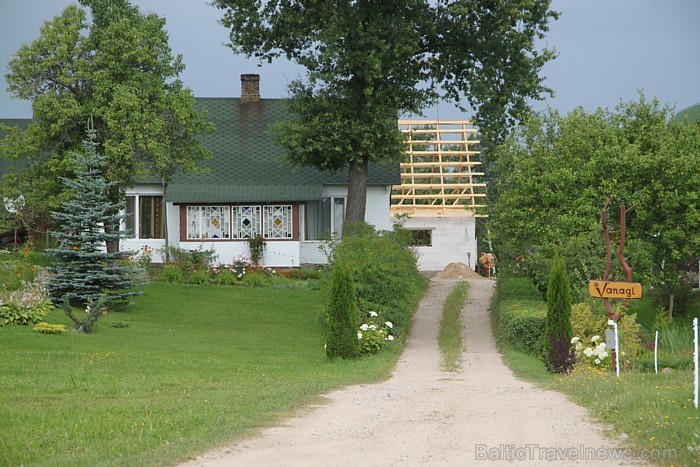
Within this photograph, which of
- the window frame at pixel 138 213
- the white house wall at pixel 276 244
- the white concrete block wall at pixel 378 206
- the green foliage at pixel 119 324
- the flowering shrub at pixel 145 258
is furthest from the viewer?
the white concrete block wall at pixel 378 206

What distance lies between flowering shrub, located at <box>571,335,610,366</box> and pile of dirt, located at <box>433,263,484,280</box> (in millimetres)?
20648

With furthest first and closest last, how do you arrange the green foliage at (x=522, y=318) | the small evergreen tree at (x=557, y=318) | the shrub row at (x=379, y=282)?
1. the shrub row at (x=379, y=282)
2. the green foliage at (x=522, y=318)
3. the small evergreen tree at (x=557, y=318)

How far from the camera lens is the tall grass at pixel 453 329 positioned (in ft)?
65.9

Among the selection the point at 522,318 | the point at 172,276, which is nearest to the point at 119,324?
the point at 172,276

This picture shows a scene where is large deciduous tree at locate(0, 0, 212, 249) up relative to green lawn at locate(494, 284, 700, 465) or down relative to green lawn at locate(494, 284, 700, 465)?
up

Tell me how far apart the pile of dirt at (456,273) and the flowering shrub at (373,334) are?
16798mm

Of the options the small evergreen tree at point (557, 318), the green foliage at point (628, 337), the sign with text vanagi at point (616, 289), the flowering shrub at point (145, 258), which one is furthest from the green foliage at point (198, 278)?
the sign with text vanagi at point (616, 289)

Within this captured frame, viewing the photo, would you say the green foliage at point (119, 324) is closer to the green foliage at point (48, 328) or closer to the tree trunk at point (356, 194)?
the green foliage at point (48, 328)

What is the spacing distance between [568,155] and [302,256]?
14.2 meters

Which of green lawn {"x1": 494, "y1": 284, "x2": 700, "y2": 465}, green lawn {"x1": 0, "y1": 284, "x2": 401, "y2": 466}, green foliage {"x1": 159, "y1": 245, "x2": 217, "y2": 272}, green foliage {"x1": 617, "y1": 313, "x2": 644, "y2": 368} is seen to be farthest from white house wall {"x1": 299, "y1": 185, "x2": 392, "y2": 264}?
green lawn {"x1": 494, "y1": 284, "x2": 700, "y2": 465}

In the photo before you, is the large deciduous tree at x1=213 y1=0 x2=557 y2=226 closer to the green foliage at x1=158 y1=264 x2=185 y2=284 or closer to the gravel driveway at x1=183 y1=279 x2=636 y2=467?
the green foliage at x1=158 y1=264 x2=185 y2=284

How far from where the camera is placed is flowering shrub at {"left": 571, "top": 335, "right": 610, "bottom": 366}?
17.5 meters

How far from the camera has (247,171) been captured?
37531 millimetres

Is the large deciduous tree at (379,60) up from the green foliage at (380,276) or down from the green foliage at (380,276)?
up
